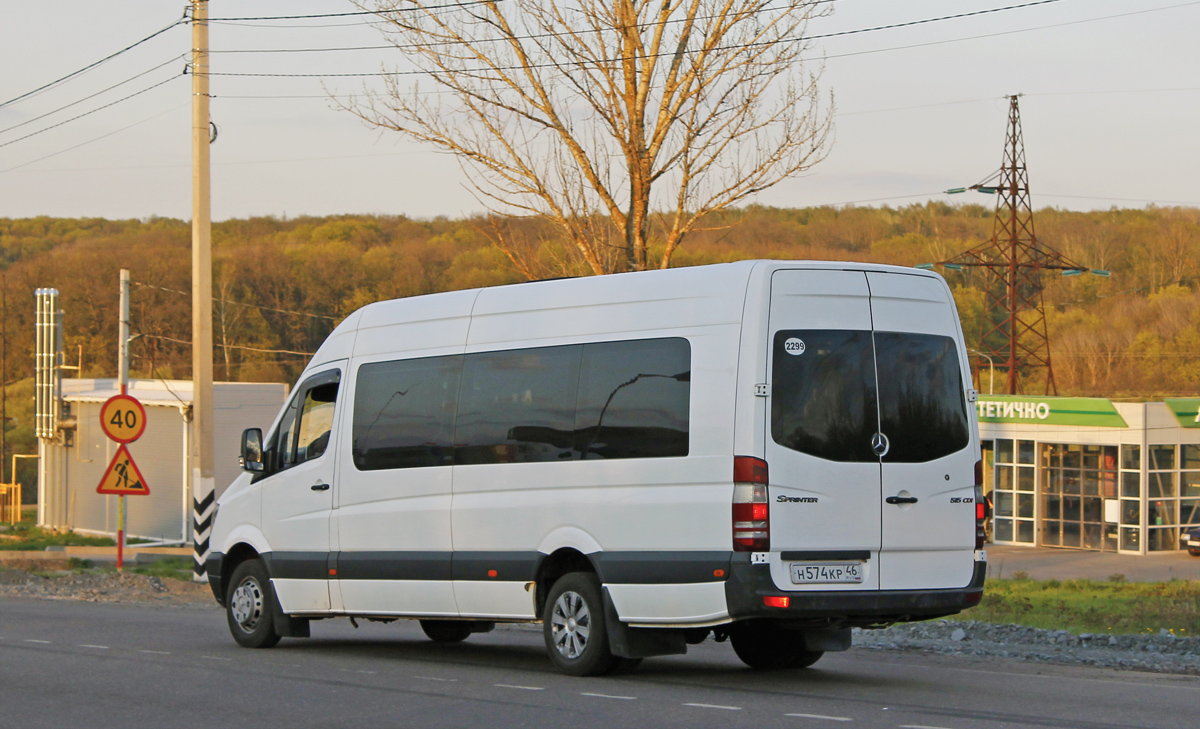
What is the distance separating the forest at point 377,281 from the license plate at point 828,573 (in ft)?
184

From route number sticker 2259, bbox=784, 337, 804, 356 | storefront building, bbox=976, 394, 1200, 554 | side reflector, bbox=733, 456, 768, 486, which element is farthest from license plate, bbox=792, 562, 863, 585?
storefront building, bbox=976, 394, 1200, 554

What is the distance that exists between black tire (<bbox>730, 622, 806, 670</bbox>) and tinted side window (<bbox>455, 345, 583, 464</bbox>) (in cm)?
200

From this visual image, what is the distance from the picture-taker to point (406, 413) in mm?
10727

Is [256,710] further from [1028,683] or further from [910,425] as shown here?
[1028,683]

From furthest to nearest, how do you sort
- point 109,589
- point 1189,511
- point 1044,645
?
point 1189,511 < point 109,589 < point 1044,645

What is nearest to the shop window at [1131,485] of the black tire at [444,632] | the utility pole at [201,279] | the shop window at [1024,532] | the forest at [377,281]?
the shop window at [1024,532]

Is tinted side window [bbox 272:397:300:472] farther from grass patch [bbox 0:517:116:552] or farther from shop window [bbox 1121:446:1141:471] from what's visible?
shop window [bbox 1121:446:1141:471]

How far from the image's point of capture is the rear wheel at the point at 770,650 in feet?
32.9

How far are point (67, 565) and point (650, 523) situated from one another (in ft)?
67.6

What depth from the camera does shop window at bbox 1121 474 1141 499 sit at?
47.3 m

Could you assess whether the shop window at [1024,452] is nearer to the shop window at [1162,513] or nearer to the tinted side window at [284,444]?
the shop window at [1162,513]

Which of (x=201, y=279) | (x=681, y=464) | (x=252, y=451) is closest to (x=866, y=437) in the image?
(x=681, y=464)

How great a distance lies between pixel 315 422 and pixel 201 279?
1048cm

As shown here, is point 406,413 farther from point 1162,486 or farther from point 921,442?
point 1162,486
